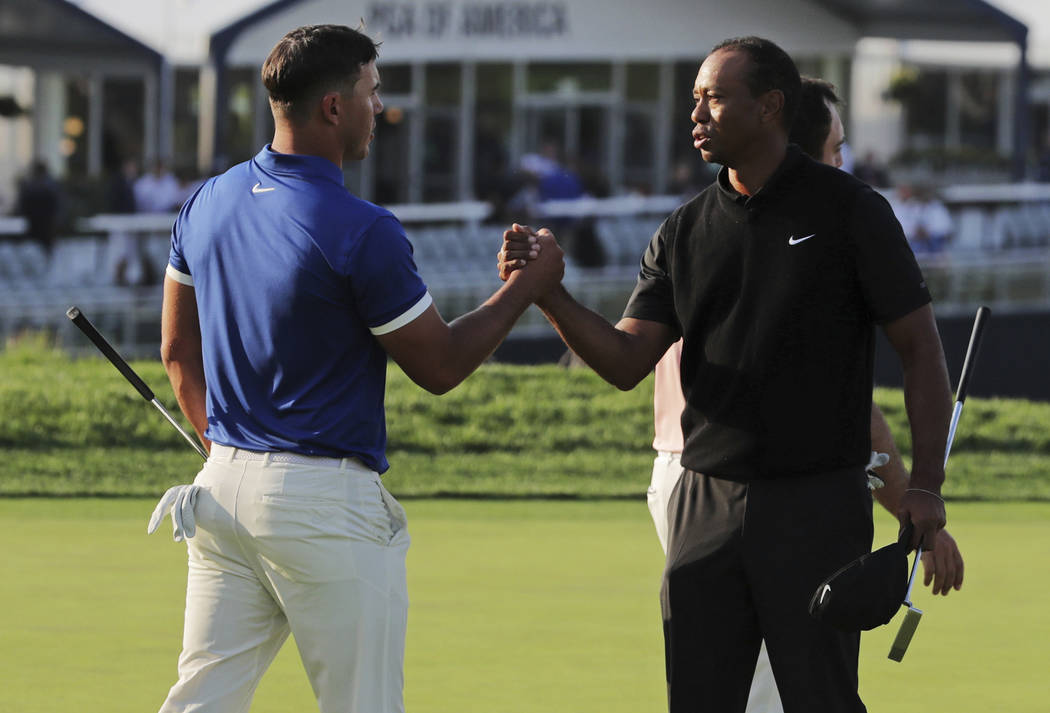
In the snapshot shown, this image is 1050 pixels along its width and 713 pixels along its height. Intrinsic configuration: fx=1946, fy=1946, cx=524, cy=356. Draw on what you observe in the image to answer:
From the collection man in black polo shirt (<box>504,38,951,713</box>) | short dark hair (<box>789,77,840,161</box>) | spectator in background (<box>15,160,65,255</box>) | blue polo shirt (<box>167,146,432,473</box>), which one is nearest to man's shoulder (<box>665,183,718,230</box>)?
man in black polo shirt (<box>504,38,951,713</box>)

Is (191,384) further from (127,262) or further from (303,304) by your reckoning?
(127,262)

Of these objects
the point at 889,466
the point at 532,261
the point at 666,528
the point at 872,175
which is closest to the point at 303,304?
the point at 532,261

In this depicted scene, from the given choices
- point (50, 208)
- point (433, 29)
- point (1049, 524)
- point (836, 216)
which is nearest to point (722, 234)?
point (836, 216)

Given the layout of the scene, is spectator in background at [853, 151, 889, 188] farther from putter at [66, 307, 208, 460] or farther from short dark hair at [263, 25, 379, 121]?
short dark hair at [263, 25, 379, 121]

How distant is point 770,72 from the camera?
426 centimetres

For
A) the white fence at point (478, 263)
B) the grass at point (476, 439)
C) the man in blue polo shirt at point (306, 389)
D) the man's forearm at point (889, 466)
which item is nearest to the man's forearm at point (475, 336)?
the man in blue polo shirt at point (306, 389)

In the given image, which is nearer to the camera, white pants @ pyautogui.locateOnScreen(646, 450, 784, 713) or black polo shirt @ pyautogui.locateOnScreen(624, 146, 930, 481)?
Result: black polo shirt @ pyautogui.locateOnScreen(624, 146, 930, 481)

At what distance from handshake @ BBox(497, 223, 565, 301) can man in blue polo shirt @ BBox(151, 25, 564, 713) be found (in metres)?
0.36

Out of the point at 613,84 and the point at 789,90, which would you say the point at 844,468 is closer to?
the point at 789,90

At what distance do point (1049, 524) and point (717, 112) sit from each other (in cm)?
664

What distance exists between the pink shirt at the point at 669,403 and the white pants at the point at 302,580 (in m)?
1.27

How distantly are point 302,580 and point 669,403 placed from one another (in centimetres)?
156

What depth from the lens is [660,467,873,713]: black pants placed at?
4.09 metres

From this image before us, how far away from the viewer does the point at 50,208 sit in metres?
21.8
